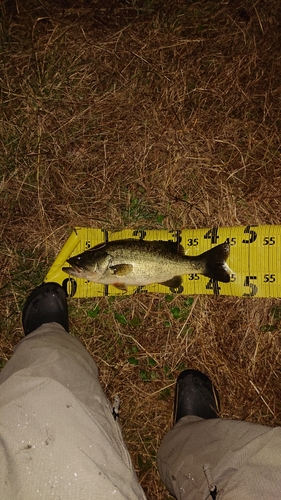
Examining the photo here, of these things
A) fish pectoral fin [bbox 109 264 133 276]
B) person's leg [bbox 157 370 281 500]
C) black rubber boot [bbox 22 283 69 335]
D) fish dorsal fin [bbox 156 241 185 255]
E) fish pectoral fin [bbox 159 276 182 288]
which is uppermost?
fish dorsal fin [bbox 156 241 185 255]

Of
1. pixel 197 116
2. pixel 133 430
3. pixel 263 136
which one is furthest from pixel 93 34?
pixel 133 430

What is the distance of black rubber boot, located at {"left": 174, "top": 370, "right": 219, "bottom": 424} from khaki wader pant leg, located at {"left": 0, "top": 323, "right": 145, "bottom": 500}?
942mm

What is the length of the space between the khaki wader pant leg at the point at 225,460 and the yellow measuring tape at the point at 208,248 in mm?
1173

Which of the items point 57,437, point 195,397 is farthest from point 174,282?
point 57,437

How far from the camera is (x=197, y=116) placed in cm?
383

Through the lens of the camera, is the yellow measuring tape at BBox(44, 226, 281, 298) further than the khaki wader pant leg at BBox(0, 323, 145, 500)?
Yes

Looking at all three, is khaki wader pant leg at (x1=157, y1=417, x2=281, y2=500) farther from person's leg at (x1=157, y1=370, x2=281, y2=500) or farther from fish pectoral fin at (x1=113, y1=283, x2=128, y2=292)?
fish pectoral fin at (x1=113, y1=283, x2=128, y2=292)

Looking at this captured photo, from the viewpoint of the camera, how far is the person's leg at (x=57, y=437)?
2098 mm

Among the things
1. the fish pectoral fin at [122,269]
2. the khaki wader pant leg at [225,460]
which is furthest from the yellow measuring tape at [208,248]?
the khaki wader pant leg at [225,460]

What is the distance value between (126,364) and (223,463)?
148 centimetres

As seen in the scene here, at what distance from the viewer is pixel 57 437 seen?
7.52 ft

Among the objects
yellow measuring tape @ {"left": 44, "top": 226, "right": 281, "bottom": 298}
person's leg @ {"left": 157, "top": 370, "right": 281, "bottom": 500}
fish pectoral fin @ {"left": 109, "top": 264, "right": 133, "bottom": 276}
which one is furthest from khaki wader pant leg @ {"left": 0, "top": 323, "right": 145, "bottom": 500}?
yellow measuring tape @ {"left": 44, "top": 226, "right": 281, "bottom": 298}

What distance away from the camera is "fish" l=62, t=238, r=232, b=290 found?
3.49 metres

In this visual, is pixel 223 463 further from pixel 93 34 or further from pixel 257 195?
pixel 93 34
